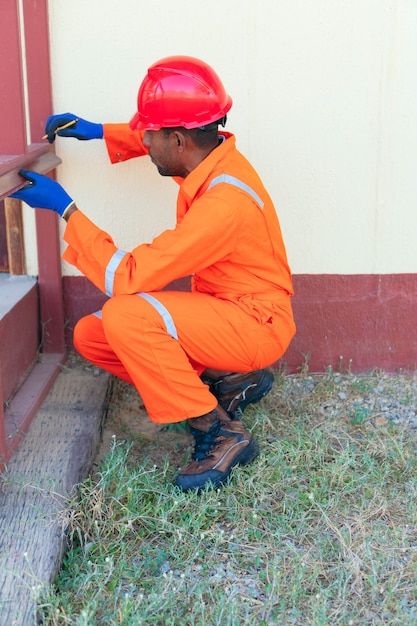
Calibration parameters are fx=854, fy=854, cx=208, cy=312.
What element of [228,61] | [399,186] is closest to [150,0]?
[228,61]

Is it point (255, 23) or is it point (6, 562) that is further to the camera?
point (255, 23)

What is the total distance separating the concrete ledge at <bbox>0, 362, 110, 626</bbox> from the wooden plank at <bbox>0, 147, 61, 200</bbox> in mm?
892

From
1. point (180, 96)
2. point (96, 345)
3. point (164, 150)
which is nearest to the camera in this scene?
point (180, 96)

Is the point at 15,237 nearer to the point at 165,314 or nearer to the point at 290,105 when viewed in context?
the point at 165,314

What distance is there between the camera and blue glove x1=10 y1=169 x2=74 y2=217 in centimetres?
276

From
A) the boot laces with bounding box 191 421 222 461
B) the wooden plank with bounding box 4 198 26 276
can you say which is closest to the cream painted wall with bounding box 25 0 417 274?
the wooden plank with bounding box 4 198 26 276

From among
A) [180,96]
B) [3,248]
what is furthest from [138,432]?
[180,96]

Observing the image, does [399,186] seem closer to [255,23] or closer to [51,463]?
[255,23]

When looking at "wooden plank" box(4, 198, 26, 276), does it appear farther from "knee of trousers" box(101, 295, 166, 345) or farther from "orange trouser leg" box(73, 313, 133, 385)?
"knee of trousers" box(101, 295, 166, 345)

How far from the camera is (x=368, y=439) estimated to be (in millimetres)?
3203

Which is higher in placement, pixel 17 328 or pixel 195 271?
pixel 195 271

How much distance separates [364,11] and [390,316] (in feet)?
4.13

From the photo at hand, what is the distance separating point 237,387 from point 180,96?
108 centimetres

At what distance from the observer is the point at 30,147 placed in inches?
124
